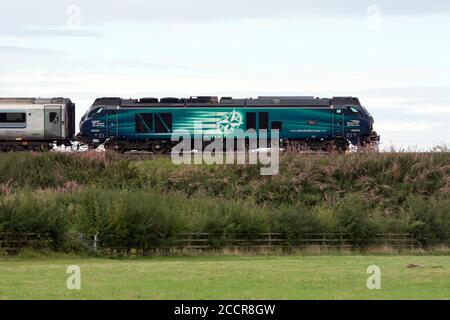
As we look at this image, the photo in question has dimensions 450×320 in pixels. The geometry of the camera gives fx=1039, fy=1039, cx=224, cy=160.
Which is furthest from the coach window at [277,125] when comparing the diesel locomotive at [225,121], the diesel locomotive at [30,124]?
the diesel locomotive at [30,124]

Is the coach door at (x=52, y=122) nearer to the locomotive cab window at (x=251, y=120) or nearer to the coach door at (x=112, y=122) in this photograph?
the coach door at (x=112, y=122)

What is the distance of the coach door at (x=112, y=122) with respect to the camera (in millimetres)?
63844

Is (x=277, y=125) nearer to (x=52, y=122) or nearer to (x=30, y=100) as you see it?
(x=52, y=122)

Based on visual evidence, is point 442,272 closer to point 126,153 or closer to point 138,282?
point 138,282

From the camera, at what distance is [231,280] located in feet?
94.2

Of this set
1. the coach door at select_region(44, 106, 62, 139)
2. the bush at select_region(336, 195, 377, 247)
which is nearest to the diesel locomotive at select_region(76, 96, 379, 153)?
the coach door at select_region(44, 106, 62, 139)

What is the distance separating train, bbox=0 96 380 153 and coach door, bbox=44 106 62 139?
0.06 meters

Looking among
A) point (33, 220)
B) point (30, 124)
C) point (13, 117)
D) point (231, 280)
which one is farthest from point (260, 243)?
point (13, 117)

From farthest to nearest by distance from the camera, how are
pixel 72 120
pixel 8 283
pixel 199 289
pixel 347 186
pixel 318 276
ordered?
pixel 72 120
pixel 347 186
pixel 318 276
pixel 8 283
pixel 199 289

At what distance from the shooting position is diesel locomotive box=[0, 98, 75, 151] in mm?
64688

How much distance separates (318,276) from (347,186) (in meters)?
26.5

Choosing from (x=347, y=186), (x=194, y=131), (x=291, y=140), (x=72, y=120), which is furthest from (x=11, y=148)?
(x=347, y=186)

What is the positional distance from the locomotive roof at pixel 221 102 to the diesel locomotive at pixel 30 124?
114 inches

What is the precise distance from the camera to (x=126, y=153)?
63.4 m
